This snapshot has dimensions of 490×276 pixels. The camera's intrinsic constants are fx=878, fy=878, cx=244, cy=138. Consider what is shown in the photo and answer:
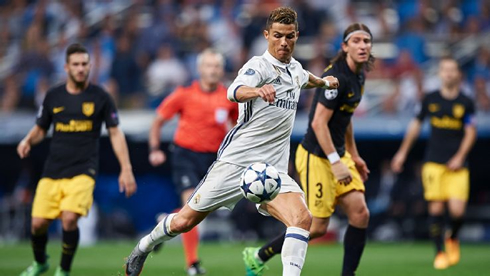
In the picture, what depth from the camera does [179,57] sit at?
21047 millimetres

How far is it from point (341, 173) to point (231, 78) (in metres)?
11.7

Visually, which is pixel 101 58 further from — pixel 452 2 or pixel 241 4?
pixel 452 2

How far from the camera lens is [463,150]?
1309 cm

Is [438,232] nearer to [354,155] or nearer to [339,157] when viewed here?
[354,155]

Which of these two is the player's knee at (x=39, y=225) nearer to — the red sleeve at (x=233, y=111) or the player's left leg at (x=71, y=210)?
the player's left leg at (x=71, y=210)

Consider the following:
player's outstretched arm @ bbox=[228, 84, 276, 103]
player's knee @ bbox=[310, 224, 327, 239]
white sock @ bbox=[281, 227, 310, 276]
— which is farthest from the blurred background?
player's outstretched arm @ bbox=[228, 84, 276, 103]

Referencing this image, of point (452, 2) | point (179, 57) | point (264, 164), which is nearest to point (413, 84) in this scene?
point (452, 2)

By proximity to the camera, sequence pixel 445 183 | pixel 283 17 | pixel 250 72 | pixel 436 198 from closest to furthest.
A: 1. pixel 250 72
2. pixel 283 17
3. pixel 436 198
4. pixel 445 183

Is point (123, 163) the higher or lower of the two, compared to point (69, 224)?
higher

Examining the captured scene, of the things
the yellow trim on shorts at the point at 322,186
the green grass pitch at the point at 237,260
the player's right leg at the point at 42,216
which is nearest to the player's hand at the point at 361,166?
the yellow trim on shorts at the point at 322,186

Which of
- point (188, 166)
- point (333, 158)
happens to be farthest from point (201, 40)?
point (333, 158)

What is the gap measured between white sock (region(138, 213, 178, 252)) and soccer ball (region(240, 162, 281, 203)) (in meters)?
0.94

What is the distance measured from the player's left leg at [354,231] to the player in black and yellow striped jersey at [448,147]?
4290mm

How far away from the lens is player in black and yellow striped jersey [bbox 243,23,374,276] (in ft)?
29.1
